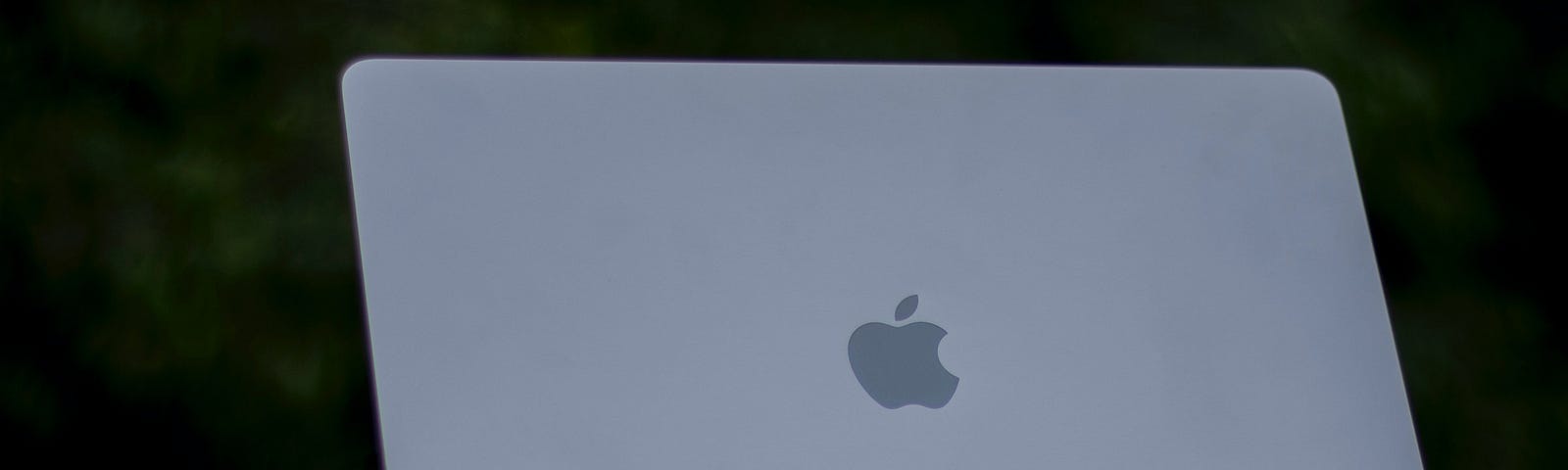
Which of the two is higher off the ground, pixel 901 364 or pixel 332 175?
pixel 332 175

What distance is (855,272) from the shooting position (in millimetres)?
789

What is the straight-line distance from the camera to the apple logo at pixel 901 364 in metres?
0.76

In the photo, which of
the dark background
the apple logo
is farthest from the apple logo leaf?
the dark background

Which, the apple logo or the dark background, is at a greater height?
the dark background

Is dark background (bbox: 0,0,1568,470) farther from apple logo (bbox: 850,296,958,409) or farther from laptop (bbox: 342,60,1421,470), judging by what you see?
apple logo (bbox: 850,296,958,409)

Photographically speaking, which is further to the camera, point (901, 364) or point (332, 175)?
point (332, 175)

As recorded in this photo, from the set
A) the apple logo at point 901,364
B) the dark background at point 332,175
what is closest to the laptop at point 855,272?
the apple logo at point 901,364

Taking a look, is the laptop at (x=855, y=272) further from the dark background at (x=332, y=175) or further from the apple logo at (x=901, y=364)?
the dark background at (x=332, y=175)

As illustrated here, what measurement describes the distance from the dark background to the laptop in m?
0.13

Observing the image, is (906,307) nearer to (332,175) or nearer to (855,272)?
(855,272)

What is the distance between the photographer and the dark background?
817mm

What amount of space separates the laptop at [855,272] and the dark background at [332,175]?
0.41 ft

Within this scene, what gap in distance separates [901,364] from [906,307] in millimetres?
34

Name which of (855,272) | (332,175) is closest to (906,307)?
(855,272)
